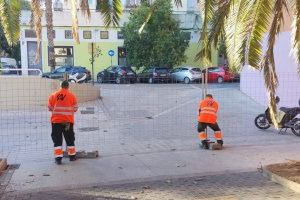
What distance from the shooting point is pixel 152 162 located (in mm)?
9320

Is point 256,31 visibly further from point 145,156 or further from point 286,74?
point 286,74

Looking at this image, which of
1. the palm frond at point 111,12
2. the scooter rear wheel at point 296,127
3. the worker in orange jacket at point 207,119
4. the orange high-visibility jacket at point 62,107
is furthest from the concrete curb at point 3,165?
the scooter rear wheel at point 296,127

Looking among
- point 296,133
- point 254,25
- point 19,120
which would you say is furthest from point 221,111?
point 254,25

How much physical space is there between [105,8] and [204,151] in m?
4.35

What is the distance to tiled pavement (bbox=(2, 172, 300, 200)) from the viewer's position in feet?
22.7

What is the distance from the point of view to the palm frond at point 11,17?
323 inches

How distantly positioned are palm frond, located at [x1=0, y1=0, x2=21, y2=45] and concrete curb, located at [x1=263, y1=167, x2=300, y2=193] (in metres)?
5.14

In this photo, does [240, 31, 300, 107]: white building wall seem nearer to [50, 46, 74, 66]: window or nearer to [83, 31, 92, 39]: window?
[83, 31, 92, 39]: window

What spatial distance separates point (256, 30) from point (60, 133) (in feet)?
15.7

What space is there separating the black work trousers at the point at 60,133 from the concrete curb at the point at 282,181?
391cm

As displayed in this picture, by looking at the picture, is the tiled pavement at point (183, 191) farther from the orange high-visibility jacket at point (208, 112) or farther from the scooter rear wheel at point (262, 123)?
the scooter rear wheel at point (262, 123)

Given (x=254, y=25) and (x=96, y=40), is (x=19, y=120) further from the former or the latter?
(x=96, y=40)

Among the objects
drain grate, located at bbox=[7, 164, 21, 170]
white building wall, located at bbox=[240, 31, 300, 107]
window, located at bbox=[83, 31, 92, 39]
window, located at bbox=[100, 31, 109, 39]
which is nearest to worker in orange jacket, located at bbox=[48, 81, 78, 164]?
drain grate, located at bbox=[7, 164, 21, 170]

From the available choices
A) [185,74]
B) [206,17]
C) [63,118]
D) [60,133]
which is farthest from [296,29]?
[185,74]
